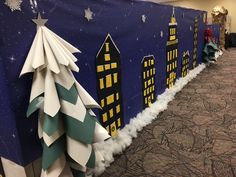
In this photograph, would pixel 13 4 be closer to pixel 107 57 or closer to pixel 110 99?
pixel 107 57

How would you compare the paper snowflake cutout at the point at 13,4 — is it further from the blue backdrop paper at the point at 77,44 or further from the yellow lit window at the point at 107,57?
the yellow lit window at the point at 107,57

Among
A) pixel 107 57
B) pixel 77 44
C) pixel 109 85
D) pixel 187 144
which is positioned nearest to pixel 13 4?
pixel 77 44

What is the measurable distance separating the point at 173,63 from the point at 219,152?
154 cm

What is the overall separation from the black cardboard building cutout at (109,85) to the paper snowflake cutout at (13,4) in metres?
0.60

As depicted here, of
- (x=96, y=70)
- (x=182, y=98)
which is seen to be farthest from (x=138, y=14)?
(x=182, y=98)

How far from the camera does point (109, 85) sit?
5.10ft

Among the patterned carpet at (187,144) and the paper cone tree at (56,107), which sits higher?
the paper cone tree at (56,107)

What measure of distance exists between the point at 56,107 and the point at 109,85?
720 millimetres

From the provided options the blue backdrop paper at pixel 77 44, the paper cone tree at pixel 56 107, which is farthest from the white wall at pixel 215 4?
the paper cone tree at pixel 56 107

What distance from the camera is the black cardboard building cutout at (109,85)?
57.5 inches

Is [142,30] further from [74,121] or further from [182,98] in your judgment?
[74,121]

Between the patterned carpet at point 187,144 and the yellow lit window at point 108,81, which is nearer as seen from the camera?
the patterned carpet at point 187,144

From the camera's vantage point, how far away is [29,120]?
3.20 feet

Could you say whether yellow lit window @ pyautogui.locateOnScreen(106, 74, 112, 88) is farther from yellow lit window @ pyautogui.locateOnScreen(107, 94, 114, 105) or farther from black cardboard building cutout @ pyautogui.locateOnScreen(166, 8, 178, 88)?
black cardboard building cutout @ pyautogui.locateOnScreen(166, 8, 178, 88)
